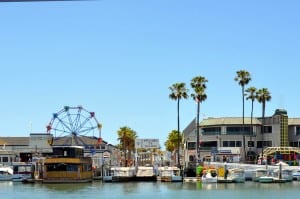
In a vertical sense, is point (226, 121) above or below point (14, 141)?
above

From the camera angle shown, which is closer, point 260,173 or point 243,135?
point 260,173

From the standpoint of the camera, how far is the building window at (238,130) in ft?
379

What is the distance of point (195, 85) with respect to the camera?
114688mm

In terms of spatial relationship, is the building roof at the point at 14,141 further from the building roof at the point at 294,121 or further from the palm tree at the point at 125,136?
the building roof at the point at 294,121

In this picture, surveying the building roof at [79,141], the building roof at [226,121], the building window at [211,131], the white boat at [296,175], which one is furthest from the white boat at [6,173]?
the white boat at [296,175]

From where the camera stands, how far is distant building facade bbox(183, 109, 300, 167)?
114 metres

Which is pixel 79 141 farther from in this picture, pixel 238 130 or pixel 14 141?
pixel 238 130

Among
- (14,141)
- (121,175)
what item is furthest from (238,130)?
(14,141)

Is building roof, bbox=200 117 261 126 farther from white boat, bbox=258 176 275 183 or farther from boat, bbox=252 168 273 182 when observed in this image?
white boat, bbox=258 176 275 183

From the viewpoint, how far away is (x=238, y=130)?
116 metres

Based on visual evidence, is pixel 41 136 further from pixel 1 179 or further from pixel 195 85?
pixel 195 85

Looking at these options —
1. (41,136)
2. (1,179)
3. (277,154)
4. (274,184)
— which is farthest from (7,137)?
(274,184)

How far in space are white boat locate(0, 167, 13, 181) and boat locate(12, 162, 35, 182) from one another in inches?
79.4

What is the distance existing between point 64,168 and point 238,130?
3515cm
